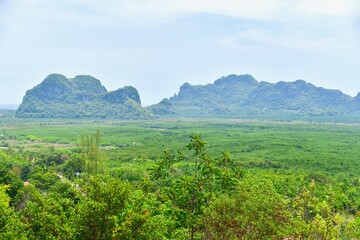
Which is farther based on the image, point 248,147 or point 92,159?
point 248,147

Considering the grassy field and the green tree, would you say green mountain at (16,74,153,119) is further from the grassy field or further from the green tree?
the green tree

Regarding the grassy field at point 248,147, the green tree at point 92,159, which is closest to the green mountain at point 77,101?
the grassy field at point 248,147

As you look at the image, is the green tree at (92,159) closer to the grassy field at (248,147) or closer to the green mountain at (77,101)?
the grassy field at (248,147)

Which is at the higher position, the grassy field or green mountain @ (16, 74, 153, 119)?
green mountain @ (16, 74, 153, 119)

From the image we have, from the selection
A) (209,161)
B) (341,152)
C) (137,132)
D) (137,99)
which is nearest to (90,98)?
(137,99)

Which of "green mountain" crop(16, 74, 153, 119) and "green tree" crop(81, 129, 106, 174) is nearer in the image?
"green tree" crop(81, 129, 106, 174)

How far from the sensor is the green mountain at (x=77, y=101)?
474 feet

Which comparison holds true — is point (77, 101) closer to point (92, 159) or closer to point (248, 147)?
point (248, 147)

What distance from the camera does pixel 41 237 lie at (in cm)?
874

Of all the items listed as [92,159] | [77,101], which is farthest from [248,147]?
[77,101]

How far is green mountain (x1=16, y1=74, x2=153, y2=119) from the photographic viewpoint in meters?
144

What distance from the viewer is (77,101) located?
158 m

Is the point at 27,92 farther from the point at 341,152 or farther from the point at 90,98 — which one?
the point at 341,152

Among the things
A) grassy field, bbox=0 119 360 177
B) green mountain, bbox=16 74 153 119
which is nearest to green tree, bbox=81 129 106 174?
grassy field, bbox=0 119 360 177
